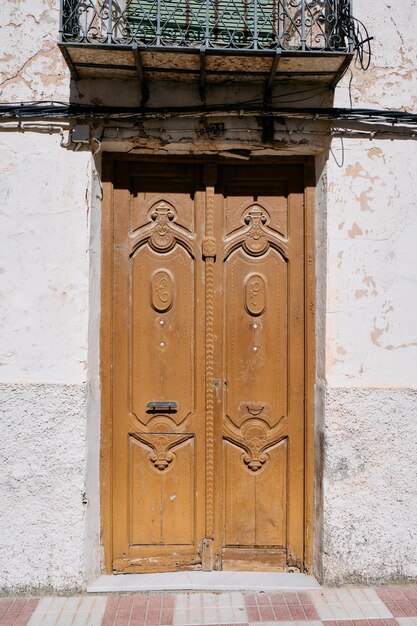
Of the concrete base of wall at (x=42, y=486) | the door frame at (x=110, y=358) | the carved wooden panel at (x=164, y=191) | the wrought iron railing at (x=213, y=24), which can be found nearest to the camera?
the wrought iron railing at (x=213, y=24)

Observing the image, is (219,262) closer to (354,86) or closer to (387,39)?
(354,86)

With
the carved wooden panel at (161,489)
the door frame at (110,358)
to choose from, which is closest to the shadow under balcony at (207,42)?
the door frame at (110,358)

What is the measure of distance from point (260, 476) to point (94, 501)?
1209 mm

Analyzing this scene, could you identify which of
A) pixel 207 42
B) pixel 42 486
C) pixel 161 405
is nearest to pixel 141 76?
pixel 207 42

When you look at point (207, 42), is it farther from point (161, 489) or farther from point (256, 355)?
point (161, 489)

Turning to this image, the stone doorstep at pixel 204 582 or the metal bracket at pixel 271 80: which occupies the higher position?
the metal bracket at pixel 271 80

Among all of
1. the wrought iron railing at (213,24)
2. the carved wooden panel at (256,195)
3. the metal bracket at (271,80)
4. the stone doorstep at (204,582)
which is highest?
the wrought iron railing at (213,24)

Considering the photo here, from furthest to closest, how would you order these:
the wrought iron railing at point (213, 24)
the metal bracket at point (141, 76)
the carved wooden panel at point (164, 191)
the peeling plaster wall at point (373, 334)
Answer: the carved wooden panel at point (164, 191), the peeling plaster wall at point (373, 334), the wrought iron railing at point (213, 24), the metal bracket at point (141, 76)

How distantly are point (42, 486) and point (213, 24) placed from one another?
11.4ft

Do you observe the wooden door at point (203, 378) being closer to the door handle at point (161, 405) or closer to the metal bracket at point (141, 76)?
the door handle at point (161, 405)

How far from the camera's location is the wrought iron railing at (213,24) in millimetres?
3441

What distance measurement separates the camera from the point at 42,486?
3633mm

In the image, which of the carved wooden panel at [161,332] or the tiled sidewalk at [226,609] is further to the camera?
the carved wooden panel at [161,332]

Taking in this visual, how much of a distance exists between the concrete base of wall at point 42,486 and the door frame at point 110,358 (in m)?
0.26
